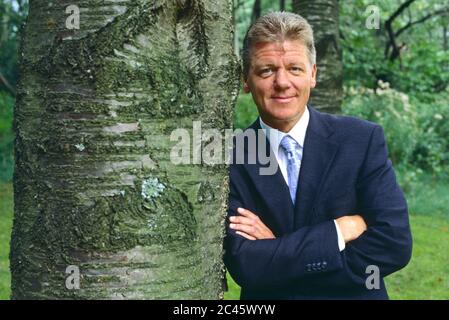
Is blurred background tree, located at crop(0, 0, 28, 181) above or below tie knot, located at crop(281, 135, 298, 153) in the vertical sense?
above

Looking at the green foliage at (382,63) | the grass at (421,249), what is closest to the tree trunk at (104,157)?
the grass at (421,249)

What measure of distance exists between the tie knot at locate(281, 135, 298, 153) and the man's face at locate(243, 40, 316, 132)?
3.8 inches

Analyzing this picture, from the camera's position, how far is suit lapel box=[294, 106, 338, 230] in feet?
8.59

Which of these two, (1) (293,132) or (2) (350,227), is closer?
(2) (350,227)

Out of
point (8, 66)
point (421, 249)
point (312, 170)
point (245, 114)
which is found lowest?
point (421, 249)

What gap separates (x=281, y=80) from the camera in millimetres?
2580

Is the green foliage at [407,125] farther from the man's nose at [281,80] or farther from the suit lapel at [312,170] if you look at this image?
the man's nose at [281,80]

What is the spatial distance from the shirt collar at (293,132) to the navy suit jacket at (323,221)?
4 cm

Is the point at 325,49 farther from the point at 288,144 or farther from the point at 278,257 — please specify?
the point at 278,257

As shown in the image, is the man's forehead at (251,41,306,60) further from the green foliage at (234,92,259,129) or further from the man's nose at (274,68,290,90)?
the green foliage at (234,92,259,129)

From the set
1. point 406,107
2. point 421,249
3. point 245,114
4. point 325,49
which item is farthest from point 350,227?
point 245,114

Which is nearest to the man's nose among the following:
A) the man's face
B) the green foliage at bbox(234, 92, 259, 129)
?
the man's face

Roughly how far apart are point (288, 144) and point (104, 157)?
1016 millimetres
